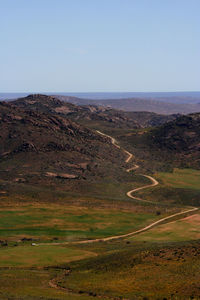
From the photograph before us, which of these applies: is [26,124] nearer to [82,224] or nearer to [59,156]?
[59,156]

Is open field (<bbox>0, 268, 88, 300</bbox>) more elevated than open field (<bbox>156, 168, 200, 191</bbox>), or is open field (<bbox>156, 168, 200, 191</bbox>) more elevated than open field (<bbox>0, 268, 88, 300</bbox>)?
open field (<bbox>0, 268, 88, 300</bbox>)

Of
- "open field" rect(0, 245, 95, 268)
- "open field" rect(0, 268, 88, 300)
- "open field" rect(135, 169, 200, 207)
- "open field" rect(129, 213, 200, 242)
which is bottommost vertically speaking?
"open field" rect(135, 169, 200, 207)

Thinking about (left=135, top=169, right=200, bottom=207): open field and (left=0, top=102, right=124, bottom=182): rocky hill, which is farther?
(left=0, top=102, right=124, bottom=182): rocky hill

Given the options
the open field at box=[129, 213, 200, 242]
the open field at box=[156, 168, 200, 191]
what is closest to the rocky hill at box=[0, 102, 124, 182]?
the open field at box=[156, 168, 200, 191]

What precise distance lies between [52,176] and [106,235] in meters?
46.7

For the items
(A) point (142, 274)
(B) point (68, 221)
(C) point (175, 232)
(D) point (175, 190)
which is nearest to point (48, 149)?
(D) point (175, 190)

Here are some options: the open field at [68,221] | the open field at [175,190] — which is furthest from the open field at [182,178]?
the open field at [68,221]

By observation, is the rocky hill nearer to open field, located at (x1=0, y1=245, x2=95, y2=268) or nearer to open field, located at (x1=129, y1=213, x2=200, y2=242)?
open field, located at (x1=129, y1=213, x2=200, y2=242)

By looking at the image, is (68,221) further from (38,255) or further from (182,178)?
(182,178)

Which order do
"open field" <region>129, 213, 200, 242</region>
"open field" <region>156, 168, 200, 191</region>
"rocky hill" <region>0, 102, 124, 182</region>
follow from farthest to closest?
"open field" <region>156, 168, 200, 191</region>
"rocky hill" <region>0, 102, 124, 182</region>
"open field" <region>129, 213, 200, 242</region>

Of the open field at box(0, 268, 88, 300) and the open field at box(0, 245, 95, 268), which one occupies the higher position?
the open field at box(0, 268, 88, 300)

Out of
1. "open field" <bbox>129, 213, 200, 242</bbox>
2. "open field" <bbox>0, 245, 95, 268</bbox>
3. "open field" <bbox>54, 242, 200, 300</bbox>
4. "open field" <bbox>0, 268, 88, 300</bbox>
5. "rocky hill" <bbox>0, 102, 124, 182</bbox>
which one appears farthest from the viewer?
"rocky hill" <bbox>0, 102, 124, 182</bbox>

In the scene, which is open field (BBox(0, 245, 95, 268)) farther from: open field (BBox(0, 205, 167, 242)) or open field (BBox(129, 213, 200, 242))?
open field (BBox(129, 213, 200, 242))

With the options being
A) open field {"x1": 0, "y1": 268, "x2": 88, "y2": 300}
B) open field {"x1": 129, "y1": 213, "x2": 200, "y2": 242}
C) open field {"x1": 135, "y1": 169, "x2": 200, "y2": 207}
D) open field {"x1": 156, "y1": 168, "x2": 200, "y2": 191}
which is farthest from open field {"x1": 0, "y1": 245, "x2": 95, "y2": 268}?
open field {"x1": 156, "y1": 168, "x2": 200, "y2": 191}
